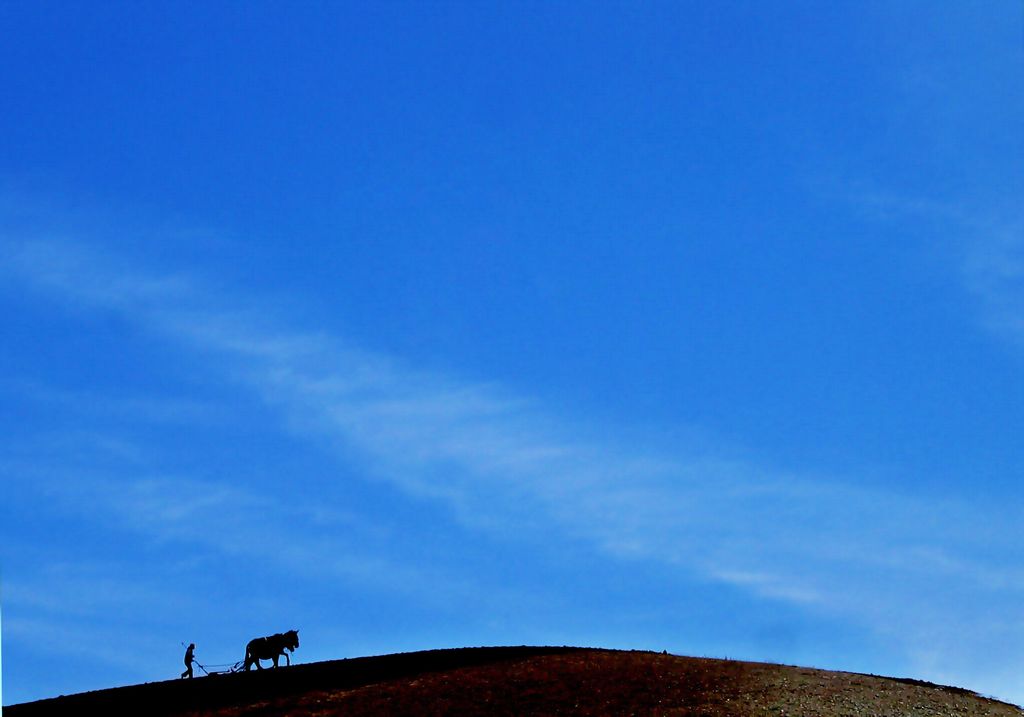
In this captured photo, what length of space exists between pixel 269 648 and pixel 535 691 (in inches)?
599

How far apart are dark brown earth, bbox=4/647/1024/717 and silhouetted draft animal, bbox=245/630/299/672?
5.60 ft

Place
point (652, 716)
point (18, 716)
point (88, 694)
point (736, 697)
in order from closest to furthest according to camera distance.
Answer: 1. point (652, 716)
2. point (736, 697)
3. point (18, 716)
4. point (88, 694)

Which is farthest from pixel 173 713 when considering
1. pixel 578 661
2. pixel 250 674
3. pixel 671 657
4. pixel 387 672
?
pixel 671 657

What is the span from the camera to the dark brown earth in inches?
1645

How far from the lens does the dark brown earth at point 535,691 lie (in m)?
41.8

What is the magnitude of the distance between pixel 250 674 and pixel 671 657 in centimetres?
1937

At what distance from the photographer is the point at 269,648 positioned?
52.3m

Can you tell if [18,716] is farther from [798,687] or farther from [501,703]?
[798,687]

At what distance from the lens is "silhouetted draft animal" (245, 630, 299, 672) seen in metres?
52.0

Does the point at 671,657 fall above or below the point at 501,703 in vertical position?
above

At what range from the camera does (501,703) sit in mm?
42281

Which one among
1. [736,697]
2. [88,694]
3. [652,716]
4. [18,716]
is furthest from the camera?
[88,694]

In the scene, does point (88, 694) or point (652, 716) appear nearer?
point (652, 716)

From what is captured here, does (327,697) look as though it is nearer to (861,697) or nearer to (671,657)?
(671,657)
